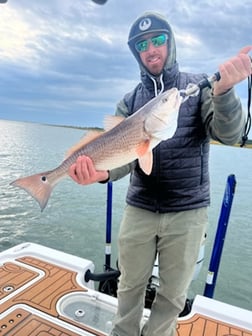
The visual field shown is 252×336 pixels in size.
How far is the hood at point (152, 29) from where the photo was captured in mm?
2207

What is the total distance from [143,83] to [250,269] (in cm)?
685

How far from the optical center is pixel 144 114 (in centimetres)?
191

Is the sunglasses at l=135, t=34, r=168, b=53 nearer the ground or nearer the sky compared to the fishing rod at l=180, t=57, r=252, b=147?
nearer the sky

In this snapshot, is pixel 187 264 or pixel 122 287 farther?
pixel 122 287

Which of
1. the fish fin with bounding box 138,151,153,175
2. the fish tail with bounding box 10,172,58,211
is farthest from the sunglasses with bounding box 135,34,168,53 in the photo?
the fish tail with bounding box 10,172,58,211

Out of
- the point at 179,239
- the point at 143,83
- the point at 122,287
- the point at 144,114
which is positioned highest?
the point at 143,83

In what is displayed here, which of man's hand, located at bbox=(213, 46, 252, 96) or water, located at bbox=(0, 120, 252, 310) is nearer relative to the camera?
man's hand, located at bbox=(213, 46, 252, 96)

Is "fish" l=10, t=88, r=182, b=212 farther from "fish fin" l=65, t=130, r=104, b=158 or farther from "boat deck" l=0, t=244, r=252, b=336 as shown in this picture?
"boat deck" l=0, t=244, r=252, b=336

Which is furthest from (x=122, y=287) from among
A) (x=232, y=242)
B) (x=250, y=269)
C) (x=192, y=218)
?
(x=232, y=242)

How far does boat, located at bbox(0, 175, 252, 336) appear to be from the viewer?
9.64 feet

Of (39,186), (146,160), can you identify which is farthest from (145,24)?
→ (39,186)

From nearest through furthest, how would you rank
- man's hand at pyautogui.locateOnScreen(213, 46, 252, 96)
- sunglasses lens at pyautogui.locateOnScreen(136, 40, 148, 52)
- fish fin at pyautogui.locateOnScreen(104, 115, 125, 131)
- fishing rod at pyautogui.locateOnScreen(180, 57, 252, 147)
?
man's hand at pyautogui.locateOnScreen(213, 46, 252, 96), fishing rod at pyautogui.locateOnScreen(180, 57, 252, 147), fish fin at pyautogui.locateOnScreen(104, 115, 125, 131), sunglasses lens at pyautogui.locateOnScreen(136, 40, 148, 52)

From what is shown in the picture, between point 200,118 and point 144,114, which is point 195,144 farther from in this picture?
point 144,114

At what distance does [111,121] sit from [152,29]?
29.9 inches
